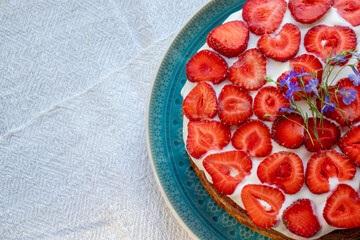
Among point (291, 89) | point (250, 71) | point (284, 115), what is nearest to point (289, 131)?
point (284, 115)

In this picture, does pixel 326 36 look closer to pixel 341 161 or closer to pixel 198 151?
pixel 341 161

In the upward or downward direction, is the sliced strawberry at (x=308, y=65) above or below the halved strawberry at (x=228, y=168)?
above

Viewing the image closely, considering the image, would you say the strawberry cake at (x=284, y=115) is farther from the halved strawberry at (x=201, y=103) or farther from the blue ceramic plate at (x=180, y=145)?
the blue ceramic plate at (x=180, y=145)

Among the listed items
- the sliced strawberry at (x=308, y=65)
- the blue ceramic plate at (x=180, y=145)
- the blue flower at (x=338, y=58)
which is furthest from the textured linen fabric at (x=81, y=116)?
the blue flower at (x=338, y=58)

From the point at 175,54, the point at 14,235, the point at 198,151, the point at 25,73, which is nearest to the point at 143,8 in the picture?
the point at 175,54

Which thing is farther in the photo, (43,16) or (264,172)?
(43,16)

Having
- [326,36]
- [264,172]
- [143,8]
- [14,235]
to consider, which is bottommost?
[14,235]

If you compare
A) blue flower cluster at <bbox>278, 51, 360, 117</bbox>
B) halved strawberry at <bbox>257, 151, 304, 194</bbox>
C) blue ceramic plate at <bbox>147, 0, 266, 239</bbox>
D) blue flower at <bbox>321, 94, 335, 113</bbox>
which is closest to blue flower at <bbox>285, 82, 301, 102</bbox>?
blue flower cluster at <bbox>278, 51, 360, 117</bbox>

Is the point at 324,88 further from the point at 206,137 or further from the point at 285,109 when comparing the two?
the point at 206,137
